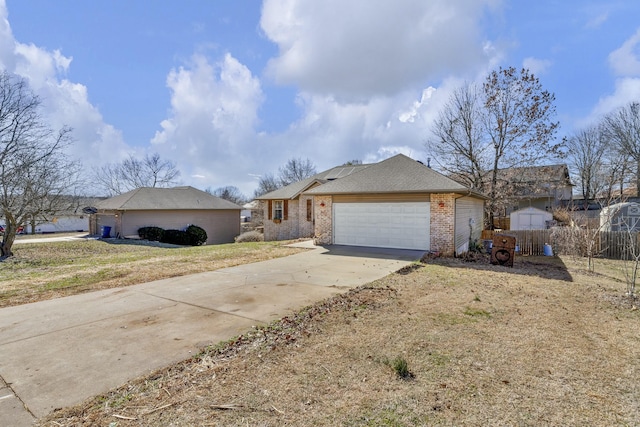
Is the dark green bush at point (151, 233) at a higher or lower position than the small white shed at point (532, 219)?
lower

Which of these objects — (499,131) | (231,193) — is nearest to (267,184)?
(231,193)

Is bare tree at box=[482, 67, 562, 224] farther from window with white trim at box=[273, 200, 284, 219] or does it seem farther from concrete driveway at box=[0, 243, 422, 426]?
concrete driveway at box=[0, 243, 422, 426]

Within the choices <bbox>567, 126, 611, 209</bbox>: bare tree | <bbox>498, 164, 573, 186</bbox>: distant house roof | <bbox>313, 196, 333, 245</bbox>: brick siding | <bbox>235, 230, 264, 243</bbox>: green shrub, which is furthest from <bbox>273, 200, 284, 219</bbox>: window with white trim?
<bbox>567, 126, 611, 209</bbox>: bare tree

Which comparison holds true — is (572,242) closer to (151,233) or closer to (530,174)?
(530,174)

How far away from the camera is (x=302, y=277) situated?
849cm

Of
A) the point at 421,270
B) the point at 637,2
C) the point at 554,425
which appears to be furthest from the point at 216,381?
the point at 637,2

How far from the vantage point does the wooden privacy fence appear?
543 inches

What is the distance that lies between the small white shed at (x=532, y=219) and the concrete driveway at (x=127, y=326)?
19.0 m

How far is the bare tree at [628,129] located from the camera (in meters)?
29.2

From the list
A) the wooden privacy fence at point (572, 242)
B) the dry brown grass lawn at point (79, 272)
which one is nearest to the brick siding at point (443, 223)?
the wooden privacy fence at point (572, 242)

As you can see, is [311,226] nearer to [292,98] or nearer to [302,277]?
[292,98]

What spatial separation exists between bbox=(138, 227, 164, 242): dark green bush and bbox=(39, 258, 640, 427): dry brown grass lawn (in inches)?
809

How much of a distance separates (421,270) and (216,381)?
722 cm

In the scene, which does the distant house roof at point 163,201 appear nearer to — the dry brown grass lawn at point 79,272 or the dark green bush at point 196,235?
the dark green bush at point 196,235
